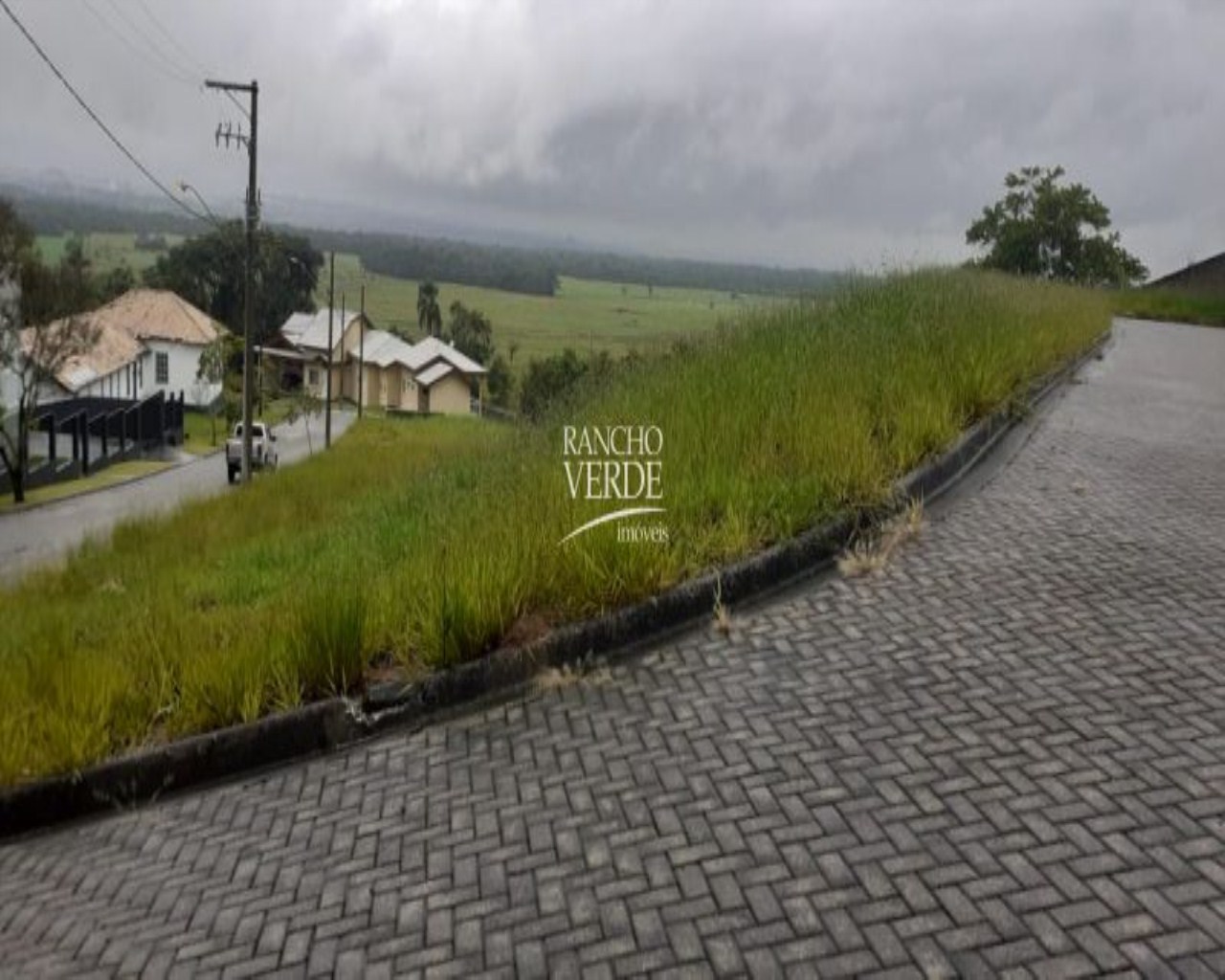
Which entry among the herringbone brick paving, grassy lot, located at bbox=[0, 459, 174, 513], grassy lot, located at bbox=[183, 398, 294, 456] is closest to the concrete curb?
the herringbone brick paving

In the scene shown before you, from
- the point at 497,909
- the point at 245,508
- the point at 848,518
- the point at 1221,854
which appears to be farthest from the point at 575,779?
the point at 245,508

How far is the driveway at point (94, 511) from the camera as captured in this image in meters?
15.3

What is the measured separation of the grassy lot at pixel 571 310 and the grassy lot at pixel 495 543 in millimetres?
862

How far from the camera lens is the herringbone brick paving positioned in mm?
2484

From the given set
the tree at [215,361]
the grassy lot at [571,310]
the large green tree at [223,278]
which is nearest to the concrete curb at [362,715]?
the grassy lot at [571,310]

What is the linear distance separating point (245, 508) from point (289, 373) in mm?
50196

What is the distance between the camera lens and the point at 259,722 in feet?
12.9

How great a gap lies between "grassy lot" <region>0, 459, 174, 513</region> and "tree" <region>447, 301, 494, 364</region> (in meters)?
28.1

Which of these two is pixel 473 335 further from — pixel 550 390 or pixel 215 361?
pixel 550 390

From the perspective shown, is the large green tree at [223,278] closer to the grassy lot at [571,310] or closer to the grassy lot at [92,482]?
the grassy lot at [571,310]

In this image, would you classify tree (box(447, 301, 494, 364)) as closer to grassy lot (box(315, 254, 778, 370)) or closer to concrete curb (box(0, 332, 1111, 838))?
grassy lot (box(315, 254, 778, 370))

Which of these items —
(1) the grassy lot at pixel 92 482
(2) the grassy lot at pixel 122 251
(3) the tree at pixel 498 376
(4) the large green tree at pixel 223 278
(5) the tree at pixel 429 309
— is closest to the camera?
(1) the grassy lot at pixel 92 482

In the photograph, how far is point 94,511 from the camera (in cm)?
2209

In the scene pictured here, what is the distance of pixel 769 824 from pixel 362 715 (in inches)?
75.0
